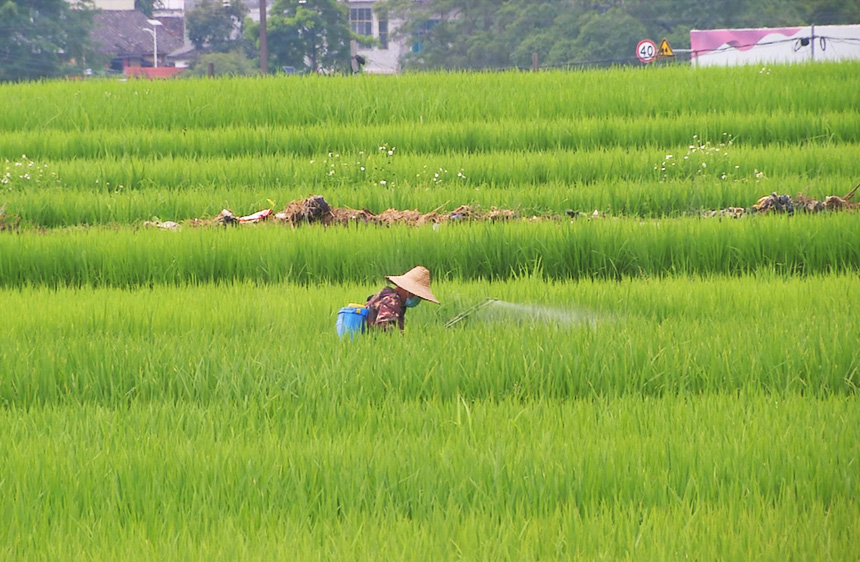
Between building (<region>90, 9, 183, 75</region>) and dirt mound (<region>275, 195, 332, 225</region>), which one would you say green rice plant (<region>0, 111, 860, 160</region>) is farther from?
building (<region>90, 9, 183, 75</region>)

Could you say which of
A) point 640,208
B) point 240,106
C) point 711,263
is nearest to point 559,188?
point 640,208

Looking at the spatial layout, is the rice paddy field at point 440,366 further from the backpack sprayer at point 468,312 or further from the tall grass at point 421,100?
the tall grass at point 421,100

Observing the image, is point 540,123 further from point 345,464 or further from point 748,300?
point 345,464

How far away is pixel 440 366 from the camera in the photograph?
3436mm

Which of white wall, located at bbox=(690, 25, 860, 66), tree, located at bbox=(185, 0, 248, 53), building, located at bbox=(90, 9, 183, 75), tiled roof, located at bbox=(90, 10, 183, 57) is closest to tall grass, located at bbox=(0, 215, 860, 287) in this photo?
white wall, located at bbox=(690, 25, 860, 66)

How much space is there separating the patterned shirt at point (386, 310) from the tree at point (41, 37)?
31.2 metres

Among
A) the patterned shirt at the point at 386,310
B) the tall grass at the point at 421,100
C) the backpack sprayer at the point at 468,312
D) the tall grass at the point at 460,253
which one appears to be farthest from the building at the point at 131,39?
the patterned shirt at the point at 386,310

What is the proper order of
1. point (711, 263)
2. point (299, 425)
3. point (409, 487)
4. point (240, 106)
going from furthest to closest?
point (240, 106) < point (711, 263) < point (299, 425) < point (409, 487)

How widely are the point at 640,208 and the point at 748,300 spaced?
308cm

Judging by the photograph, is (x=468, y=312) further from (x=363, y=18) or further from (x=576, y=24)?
(x=363, y=18)

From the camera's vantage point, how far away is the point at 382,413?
10.1 feet

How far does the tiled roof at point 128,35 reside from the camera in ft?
166

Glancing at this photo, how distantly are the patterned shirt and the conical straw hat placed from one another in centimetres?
10

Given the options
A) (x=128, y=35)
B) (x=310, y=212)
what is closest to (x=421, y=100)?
(x=310, y=212)
